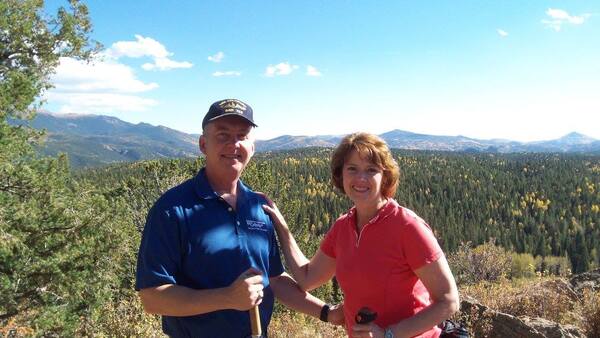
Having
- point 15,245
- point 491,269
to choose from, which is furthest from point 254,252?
point 491,269

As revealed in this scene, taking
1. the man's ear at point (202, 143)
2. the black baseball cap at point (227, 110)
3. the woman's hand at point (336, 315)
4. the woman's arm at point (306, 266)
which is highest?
the black baseball cap at point (227, 110)

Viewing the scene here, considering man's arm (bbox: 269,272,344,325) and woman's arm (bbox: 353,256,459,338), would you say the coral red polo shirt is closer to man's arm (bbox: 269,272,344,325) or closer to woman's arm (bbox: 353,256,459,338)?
woman's arm (bbox: 353,256,459,338)

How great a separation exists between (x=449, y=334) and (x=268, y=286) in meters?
1.11

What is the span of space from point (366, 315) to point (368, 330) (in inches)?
3.1

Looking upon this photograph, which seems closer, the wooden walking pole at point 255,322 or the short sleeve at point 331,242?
the wooden walking pole at point 255,322

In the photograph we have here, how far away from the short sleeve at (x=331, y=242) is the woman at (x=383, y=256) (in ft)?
0.28

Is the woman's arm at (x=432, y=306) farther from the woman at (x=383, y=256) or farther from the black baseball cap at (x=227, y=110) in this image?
the black baseball cap at (x=227, y=110)

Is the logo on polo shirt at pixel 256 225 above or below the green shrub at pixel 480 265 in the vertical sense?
above

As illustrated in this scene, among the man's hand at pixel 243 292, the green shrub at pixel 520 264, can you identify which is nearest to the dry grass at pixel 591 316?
the man's hand at pixel 243 292

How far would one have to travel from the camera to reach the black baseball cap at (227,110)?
2449mm

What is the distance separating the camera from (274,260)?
288cm

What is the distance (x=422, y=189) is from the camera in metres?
105

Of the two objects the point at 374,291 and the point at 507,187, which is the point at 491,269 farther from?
the point at 507,187

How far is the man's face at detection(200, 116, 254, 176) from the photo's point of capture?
2.52 meters
